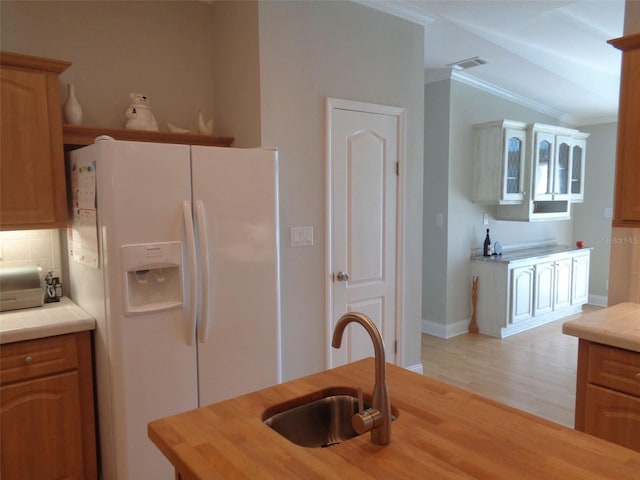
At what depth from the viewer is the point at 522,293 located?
4836 millimetres

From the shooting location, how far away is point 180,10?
2863 millimetres

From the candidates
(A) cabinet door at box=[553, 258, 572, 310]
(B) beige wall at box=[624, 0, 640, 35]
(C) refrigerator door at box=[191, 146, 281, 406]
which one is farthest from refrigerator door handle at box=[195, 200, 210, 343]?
(A) cabinet door at box=[553, 258, 572, 310]

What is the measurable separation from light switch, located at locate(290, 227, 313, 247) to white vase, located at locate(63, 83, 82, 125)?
1.32m

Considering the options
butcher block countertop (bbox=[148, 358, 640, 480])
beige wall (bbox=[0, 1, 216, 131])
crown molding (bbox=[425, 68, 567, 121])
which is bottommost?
butcher block countertop (bbox=[148, 358, 640, 480])

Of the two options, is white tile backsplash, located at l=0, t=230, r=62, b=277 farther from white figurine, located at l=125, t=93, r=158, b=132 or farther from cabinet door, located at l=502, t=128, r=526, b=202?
cabinet door, located at l=502, t=128, r=526, b=202

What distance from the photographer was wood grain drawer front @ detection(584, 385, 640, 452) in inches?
73.8

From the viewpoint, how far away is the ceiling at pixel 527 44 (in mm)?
3041

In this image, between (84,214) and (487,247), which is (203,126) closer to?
(84,214)

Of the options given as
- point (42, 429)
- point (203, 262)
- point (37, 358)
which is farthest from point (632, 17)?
point (42, 429)

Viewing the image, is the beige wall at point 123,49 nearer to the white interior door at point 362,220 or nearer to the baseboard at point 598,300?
the white interior door at point 362,220

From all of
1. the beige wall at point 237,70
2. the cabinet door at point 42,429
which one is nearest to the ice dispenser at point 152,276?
the cabinet door at point 42,429

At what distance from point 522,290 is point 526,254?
54 centimetres

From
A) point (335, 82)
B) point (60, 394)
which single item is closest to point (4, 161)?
point (60, 394)

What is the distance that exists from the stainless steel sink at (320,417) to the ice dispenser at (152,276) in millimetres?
920
